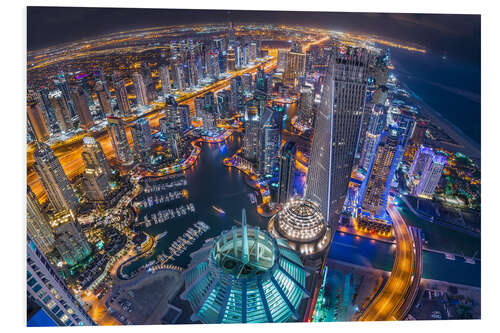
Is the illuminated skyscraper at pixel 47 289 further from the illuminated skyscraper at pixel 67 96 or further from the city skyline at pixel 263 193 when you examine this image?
the illuminated skyscraper at pixel 67 96

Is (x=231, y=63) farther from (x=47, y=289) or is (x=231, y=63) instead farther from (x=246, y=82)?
(x=47, y=289)

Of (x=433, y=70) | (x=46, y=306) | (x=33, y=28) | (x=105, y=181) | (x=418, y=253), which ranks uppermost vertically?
(x=33, y=28)

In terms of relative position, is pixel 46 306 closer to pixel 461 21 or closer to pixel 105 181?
pixel 105 181

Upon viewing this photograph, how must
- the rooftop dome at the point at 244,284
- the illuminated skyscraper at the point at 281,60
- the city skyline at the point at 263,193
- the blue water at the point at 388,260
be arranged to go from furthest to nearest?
the illuminated skyscraper at the point at 281,60, the blue water at the point at 388,260, the city skyline at the point at 263,193, the rooftop dome at the point at 244,284

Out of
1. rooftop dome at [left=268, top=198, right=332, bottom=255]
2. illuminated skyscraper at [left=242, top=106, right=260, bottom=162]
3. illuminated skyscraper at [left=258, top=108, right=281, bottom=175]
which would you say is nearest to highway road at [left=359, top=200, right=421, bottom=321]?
rooftop dome at [left=268, top=198, right=332, bottom=255]

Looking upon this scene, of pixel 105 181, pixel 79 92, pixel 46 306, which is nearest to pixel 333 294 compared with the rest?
pixel 46 306

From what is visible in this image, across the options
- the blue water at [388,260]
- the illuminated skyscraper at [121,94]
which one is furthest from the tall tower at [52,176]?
the blue water at [388,260]

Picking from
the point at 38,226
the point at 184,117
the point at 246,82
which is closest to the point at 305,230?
the point at 38,226

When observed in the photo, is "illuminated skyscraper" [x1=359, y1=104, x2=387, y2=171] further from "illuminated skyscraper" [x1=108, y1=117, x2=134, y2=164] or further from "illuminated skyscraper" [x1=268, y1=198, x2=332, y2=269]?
"illuminated skyscraper" [x1=108, y1=117, x2=134, y2=164]
